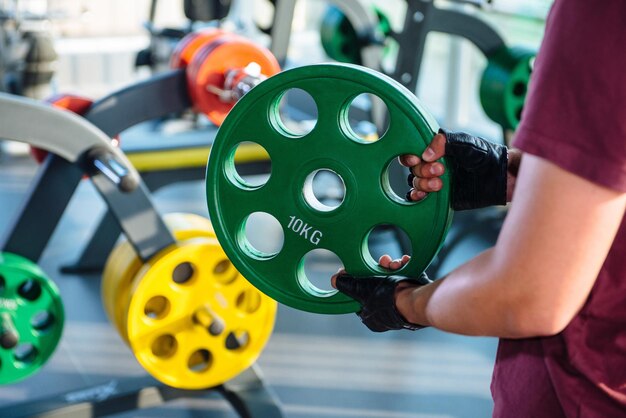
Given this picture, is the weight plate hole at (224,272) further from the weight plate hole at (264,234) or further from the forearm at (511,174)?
the weight plate hole at (264,234)

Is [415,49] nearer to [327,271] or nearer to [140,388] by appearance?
[327,271]

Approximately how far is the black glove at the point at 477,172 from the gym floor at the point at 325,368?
1.15m

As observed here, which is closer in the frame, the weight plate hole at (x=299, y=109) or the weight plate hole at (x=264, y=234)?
the weight plate hole at (x=264, y=234)

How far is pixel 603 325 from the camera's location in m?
0.73

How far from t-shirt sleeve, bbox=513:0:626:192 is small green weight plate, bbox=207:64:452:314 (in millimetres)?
286

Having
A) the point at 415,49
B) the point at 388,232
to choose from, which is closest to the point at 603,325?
the point at 415,49

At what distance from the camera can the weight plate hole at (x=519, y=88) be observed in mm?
2723

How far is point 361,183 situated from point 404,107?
95 mm

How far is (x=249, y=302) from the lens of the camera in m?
1.71

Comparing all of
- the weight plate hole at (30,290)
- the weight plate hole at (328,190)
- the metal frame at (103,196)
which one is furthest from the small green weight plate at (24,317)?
the weight plate hole at (328,190)

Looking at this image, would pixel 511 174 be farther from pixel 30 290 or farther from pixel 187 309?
pixel 30 290

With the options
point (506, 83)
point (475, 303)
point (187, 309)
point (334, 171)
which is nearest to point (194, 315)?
point (187, 309)

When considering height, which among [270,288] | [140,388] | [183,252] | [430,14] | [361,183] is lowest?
[140,388]

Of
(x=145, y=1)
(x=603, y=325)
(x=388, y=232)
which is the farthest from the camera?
(x=145, y=1)
